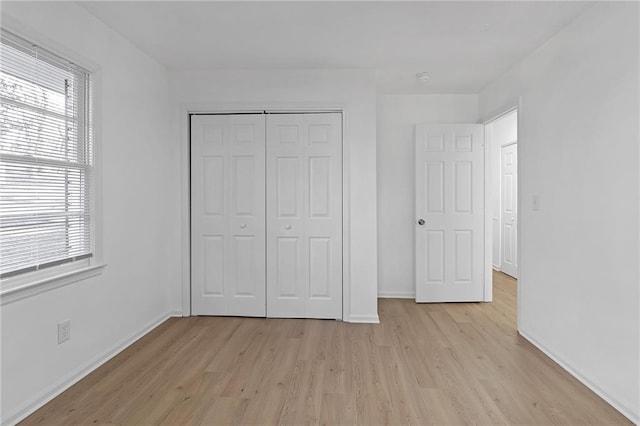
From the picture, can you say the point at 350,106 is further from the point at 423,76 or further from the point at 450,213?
the point at 450,213

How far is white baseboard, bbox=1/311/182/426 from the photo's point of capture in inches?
81.2

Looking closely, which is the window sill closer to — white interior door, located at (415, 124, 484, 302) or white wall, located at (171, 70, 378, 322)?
white wall, located at (171, 70, 378, 322)

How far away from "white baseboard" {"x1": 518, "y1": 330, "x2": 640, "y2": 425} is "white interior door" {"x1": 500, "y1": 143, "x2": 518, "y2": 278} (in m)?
2.83

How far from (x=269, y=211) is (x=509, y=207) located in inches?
160

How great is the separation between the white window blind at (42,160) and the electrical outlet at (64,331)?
0.39m

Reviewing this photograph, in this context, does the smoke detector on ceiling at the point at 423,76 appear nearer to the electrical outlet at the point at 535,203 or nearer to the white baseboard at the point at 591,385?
the electrical outlet at the point at 535,203

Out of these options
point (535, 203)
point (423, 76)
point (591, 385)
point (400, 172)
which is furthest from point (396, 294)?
point (423, 76)

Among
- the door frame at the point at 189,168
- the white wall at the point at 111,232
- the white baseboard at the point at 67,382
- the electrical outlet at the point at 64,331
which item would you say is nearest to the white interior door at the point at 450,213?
the door frame at the point at 189,168

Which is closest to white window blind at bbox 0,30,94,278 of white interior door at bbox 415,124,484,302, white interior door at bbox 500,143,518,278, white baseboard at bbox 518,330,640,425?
white interior door at bbox 415,124,484,302

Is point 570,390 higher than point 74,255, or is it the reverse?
point 74,255

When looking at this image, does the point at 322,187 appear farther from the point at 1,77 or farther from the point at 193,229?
the point at 1,77

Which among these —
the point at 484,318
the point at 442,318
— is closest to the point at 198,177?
the point at 442,318

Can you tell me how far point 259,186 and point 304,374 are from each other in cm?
191

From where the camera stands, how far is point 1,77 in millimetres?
2021
